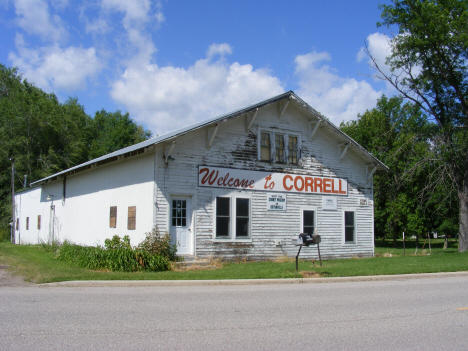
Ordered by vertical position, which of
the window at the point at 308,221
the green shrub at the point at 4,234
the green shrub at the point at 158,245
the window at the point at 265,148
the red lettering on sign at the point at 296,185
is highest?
the window at the point at 265,148

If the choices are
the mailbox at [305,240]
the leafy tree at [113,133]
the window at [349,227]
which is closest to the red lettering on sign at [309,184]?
the window at [349,227]

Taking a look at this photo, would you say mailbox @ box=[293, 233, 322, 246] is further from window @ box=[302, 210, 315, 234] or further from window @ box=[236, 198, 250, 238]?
window @ box=[302, 210, 315, 234]

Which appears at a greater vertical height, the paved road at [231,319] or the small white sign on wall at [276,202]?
the small white sign on wall at [276,202]

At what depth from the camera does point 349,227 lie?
864 inches

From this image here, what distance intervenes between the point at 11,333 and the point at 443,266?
1497 centimetres

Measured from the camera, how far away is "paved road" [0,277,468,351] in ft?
19.5

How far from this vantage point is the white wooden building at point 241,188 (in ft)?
56.2

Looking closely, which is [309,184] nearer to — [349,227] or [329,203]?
[329,203]

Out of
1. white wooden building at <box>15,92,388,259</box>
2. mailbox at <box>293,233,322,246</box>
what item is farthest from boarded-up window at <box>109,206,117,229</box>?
mailbox at <box>293,233,322,246</box>

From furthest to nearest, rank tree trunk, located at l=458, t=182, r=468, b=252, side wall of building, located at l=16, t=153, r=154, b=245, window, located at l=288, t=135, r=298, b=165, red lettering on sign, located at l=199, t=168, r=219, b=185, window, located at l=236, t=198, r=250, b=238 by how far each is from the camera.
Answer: tree trunk, located at l=458, t=182, r=468, b=252 → window, located at l=288, t=135, r=298, b=165 → window, located at l=236, t=198, r=250, b=238 → red lettering on sign, located at l=199, t=168, r=219, b=185 → side wall of building, located at l=16, t=153, r=154, b=245

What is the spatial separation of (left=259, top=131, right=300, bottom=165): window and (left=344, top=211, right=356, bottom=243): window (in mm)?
3981

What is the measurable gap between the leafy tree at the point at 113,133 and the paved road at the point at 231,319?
4504 centimetres

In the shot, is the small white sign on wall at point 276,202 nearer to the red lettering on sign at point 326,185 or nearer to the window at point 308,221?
the window at point 308,221

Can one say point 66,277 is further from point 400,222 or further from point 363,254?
point 400,222
